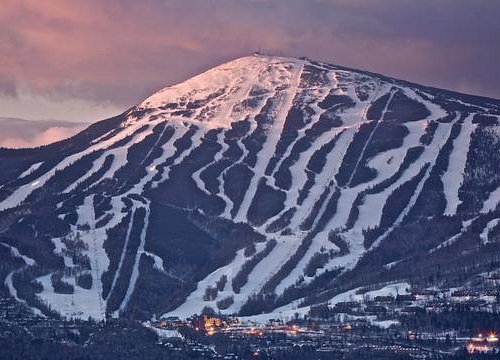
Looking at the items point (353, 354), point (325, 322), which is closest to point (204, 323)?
point (325, 322)

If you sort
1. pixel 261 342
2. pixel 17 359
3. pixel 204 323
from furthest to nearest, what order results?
pixel 204 323, pixel 261 342, pixel 17 359

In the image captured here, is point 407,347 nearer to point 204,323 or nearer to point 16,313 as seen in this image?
point 204,323

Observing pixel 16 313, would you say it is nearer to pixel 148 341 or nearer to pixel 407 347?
pixel 148 341

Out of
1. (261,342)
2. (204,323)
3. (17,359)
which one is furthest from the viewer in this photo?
(204,323)

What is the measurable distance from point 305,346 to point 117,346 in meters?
18.9

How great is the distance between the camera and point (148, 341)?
183 metres

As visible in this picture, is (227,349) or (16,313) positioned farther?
(16,313)

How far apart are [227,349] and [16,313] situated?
26.9 metres

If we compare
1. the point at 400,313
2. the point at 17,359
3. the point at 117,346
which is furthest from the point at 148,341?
the point at 400,313

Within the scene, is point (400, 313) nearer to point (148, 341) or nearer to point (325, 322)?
point (325, 322)

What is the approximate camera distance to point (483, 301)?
637 ft

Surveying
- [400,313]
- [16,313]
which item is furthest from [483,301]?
[16,313]

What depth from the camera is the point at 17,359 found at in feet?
566

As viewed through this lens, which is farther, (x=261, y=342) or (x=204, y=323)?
(x=204, y=323)
